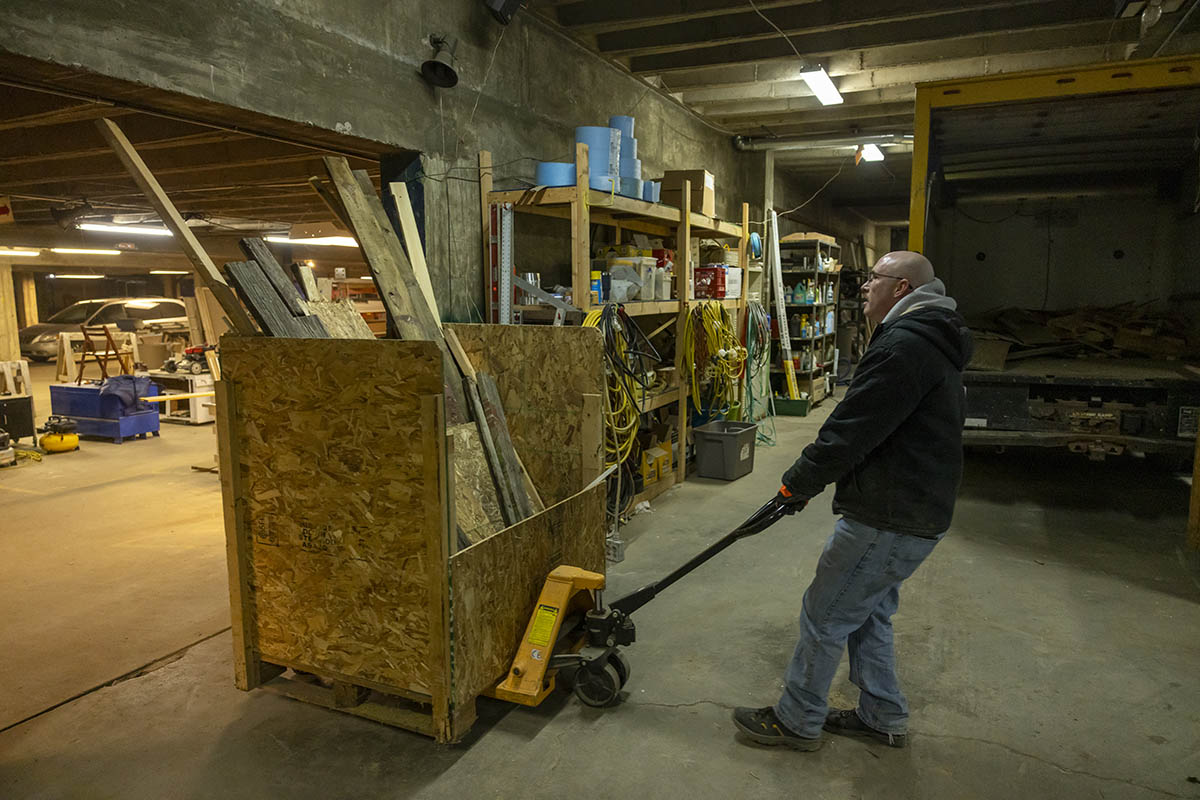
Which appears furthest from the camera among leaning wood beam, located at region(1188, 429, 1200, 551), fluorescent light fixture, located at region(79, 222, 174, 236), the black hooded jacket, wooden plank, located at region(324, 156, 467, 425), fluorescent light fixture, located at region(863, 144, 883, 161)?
fluorescent light fixture, located at region(79, 222, 174, 236)

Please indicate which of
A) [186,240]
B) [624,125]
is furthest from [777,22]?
[186,240]

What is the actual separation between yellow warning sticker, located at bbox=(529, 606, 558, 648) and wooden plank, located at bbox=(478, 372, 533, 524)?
558mm

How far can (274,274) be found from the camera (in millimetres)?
3266

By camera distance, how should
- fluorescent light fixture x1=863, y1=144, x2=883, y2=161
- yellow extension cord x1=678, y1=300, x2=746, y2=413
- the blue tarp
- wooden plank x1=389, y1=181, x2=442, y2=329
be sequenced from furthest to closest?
1. fluorescent light fixture x1=863, y1=144, x2=883, y2=161
2. the blue tarp
3. yellow extension cord x1=678, y1=300, x2=746, y2=413
4. wooden plank x1=389, y1=181, x2=442, y2=329

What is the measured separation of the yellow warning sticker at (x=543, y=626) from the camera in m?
3.03

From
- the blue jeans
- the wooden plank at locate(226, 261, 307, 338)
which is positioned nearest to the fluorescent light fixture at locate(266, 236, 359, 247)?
the wooden plank at locate(226, 261, 307, 338)

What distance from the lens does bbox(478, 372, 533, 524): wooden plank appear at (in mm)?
3572

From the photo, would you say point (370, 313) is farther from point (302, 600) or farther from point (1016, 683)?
point (1016, 683)

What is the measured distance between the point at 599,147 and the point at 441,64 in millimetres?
1207

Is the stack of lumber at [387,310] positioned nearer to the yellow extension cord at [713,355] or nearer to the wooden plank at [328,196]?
the wooden plank at [328,196]

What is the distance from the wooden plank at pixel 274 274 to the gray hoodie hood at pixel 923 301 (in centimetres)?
249

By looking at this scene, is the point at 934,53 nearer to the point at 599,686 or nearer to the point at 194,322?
the point at 599,686

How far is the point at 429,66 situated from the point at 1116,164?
19.7ft

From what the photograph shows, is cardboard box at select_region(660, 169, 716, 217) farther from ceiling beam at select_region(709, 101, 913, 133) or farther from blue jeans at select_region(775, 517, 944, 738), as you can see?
blue jeans at select_region(775, 517, 944, 738)
